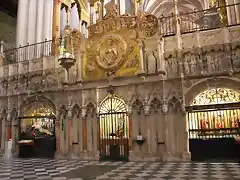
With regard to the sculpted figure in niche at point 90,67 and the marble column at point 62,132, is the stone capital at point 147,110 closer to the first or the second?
the sculpted figure in niche at point 90,67

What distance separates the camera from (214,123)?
32.9ft

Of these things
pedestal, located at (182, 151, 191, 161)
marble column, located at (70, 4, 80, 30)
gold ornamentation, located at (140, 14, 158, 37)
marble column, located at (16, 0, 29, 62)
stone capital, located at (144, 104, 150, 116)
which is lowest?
pedestal, located at (182, 151, 191, 161)

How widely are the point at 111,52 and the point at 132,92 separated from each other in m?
2.31

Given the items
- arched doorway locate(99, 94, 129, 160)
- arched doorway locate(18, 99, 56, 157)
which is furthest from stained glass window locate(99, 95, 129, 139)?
arched doorway locate(18, 99, 56, 157)

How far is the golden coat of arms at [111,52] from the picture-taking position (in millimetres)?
11500

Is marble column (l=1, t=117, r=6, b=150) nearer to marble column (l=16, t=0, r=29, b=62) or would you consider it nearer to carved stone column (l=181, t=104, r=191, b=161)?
marble column (l=16, t=0, r=29, b=62)

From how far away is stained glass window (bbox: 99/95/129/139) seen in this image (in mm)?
11211

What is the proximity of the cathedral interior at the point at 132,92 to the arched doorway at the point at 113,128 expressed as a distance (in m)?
0.05

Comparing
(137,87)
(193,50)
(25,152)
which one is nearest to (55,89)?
(25,152)

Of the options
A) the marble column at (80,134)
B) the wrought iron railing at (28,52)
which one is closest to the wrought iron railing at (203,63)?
the marble column at (80,134)

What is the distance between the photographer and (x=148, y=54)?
1118 centimetres

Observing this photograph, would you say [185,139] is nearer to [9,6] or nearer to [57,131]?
[57,131]

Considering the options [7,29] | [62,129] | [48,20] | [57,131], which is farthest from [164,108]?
[7,29]

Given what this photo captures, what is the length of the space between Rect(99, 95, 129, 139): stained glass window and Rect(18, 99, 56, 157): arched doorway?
290 centimetres
